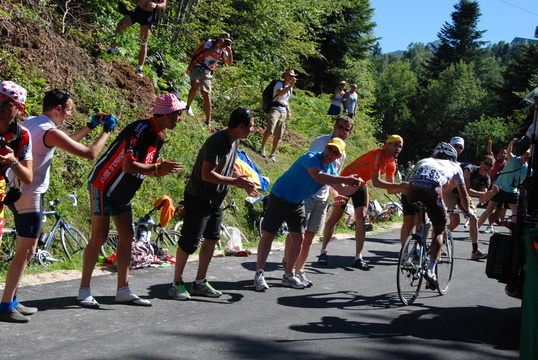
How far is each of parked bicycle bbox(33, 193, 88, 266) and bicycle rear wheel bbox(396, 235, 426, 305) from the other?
4.12 meters

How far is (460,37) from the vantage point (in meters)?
80.9

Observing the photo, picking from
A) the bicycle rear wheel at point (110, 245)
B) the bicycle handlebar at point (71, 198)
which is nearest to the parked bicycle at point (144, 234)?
the bicycle rear wheel at point (110, 245)

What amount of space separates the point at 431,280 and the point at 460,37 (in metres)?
80.0

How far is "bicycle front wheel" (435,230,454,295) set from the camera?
315 inches

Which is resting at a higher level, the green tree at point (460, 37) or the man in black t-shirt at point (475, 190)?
the green tree at point (460, 37)

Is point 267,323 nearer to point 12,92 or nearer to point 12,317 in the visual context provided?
point 12,317


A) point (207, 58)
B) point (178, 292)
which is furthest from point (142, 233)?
point (207, 58)

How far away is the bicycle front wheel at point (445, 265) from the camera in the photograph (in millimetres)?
8008

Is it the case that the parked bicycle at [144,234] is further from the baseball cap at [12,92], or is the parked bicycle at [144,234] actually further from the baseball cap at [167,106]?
the baseball cap at [12,92]

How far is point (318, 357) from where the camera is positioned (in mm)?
5027

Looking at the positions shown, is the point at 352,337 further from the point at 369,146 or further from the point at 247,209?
the point at 369,146

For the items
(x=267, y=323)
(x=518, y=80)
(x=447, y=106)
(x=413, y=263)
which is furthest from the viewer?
(x=447, y=106)

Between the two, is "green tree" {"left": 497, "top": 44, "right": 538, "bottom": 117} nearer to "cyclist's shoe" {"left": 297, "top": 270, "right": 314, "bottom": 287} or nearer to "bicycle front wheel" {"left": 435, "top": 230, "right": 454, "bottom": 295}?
"bicycle front wheel" {"left": 435, "top": 230, "right": 454, "bottom": 295}

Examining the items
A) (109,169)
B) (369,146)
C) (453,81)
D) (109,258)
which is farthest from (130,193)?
(453,81)
